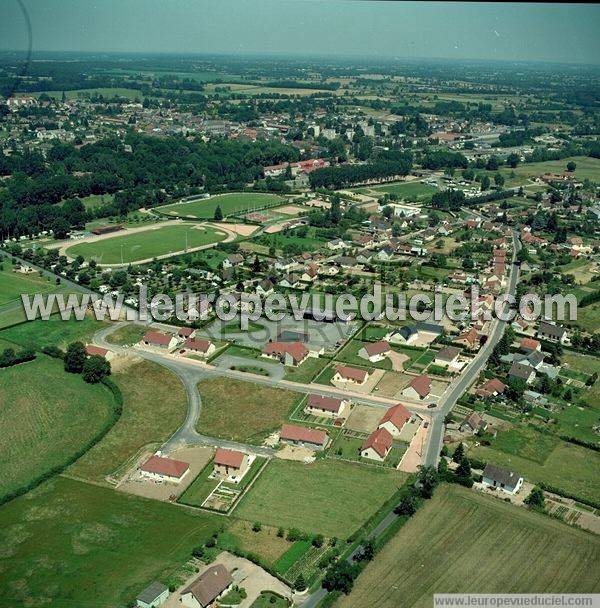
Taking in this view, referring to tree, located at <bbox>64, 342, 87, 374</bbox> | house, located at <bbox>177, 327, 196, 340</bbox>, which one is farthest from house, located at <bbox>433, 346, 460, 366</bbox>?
tree, located at <bbox>64, 342, 87, 374</bbox>

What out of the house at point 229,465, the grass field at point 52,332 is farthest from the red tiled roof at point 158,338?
the house at point 229,465

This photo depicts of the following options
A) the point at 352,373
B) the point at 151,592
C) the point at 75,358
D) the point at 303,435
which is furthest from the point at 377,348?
the point at 151,592

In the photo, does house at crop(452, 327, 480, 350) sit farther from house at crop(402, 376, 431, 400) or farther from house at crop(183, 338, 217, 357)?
house at crop(183, 338, 217, 357)

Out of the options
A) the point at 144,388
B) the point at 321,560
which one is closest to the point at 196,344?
the point at 144,388

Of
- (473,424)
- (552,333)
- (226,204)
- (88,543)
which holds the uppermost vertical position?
(226,204)

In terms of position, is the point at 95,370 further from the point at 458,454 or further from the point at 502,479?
the point at 502,479

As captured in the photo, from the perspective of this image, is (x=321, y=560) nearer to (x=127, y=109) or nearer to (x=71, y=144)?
(x=71, y=144)
